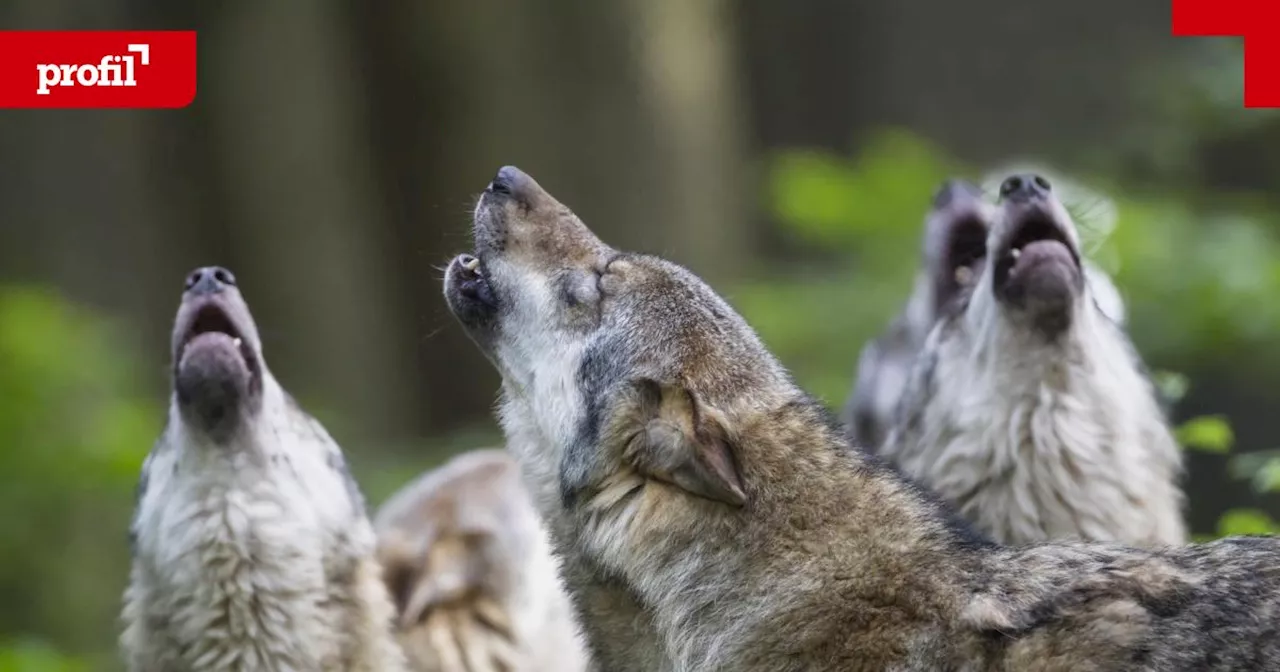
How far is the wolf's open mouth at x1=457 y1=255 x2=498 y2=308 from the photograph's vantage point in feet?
15.8

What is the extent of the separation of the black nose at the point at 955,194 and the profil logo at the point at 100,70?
3.48 m

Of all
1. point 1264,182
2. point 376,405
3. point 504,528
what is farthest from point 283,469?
point 1264,182

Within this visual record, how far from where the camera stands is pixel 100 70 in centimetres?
811

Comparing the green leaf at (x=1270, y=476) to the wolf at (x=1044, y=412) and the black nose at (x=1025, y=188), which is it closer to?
the wolf at (x=1044, y=412)

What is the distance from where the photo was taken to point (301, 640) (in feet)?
17.0

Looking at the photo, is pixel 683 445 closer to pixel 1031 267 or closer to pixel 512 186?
pixel 512 186

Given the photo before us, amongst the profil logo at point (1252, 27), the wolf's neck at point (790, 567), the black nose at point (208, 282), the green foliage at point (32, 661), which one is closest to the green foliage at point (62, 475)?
the green foliage at point (32, 661)

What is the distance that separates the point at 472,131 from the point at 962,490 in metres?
7.80

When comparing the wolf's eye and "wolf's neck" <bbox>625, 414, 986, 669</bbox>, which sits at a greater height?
the wolf's eye

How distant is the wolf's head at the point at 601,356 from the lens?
4.29 m

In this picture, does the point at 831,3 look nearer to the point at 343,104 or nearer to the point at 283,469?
the point at 343,104

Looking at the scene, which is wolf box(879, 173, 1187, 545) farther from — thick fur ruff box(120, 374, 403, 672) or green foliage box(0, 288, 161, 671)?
green foliage box(0, 288, 161, 671)

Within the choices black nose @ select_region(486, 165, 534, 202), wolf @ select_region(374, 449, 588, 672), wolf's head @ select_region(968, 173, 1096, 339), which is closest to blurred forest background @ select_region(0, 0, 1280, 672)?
wolf @ select_region(374, 449, 588, 672)

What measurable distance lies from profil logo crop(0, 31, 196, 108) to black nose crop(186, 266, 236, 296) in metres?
2.57
